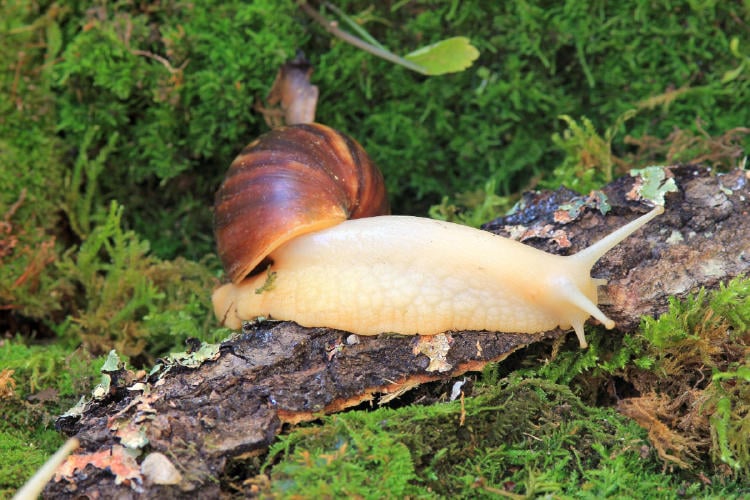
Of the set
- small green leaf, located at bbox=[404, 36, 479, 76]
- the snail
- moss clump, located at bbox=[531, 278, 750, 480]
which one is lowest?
moss clump, located at bbox=[531, 278, 750, 480]

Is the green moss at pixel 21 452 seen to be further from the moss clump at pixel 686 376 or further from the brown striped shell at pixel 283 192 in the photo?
the moss clump at pixel 686 376

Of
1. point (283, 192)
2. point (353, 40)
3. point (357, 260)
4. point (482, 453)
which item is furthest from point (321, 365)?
point (353, 40)

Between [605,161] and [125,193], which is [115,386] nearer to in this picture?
[125,193]

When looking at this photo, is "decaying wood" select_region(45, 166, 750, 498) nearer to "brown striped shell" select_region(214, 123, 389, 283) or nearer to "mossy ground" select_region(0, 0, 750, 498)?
"brown striped shell" select_region(214, 123, 389, 283)

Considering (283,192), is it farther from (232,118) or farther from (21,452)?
(21,452)

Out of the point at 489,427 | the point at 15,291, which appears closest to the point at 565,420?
the point at 489,427

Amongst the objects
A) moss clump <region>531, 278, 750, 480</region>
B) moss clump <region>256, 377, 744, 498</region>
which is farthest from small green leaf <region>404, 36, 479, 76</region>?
moss clump <region>256, 377, 744, 498</region>
